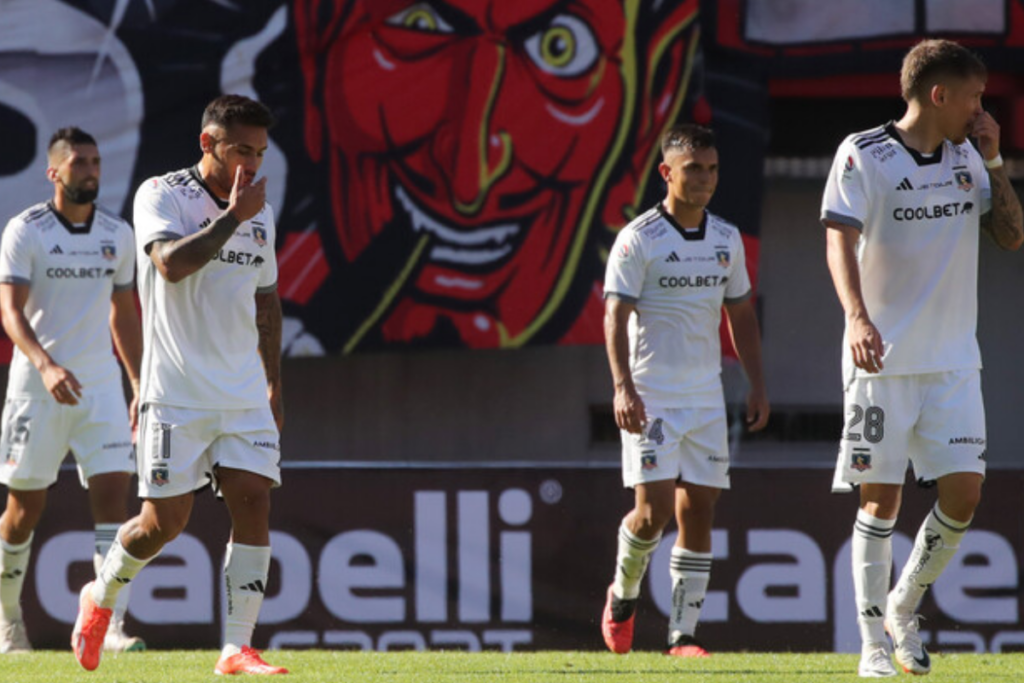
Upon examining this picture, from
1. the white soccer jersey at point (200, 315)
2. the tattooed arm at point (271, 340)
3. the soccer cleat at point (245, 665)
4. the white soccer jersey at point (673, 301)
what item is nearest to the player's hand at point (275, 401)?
the tattooed arm at point (271, 340)

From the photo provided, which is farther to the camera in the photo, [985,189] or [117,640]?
[117,640]

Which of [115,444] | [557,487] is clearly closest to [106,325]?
[115,444]

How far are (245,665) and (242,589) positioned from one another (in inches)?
10.0

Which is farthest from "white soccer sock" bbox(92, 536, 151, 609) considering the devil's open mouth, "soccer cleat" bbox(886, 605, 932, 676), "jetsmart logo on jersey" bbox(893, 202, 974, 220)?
the devil's open mouth

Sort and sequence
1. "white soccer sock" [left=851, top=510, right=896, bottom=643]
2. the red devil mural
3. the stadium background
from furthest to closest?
the red devil mural, the stadium background, "white soccer sock" [left=851, top=510, right=896, bottom=643]

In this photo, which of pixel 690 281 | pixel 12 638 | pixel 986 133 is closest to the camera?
pixel 986 133

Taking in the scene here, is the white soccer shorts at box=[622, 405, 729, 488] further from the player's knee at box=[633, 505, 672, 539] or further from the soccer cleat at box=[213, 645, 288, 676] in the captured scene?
the soccer cleat at box=[213, 645, 288, 676]

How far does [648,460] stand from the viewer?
7.99 m

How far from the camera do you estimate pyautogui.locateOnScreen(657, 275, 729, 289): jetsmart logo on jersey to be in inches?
318

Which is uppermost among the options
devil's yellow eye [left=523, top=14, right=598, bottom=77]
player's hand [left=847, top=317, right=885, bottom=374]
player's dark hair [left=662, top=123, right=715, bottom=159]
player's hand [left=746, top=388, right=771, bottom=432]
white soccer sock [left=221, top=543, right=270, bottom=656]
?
devil's yellow eye [left=523, top=14, right=598, bottom=77]

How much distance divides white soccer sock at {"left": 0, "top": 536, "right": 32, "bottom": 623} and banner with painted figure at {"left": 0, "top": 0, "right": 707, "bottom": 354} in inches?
105

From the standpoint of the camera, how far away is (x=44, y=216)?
8375mm

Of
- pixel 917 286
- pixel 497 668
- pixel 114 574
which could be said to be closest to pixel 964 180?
pixel 917 286

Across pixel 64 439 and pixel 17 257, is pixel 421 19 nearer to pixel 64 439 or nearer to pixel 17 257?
pixel 17 257
